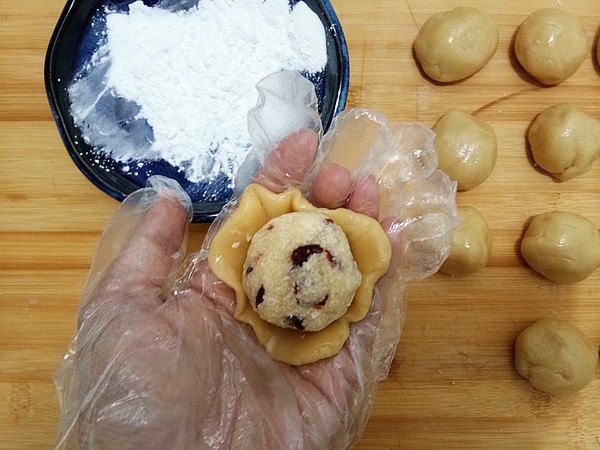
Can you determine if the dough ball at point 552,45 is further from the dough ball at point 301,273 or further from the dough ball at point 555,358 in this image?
the dough ball at point 301,273

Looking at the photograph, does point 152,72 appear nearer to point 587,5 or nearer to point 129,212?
point 129,212

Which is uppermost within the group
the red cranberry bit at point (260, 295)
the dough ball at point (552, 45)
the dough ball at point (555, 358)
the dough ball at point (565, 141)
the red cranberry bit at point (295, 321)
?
the dough ball at point (552, 45)

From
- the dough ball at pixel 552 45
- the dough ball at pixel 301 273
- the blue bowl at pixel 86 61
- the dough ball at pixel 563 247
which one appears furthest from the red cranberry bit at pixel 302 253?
the dough ball at pixel 552 45

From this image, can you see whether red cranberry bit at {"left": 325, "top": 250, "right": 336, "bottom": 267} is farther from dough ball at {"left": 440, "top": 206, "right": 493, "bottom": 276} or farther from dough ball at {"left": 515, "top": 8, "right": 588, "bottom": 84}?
dough ball at {"left": 515, "top": 8, "right": 588, "bottom": 84}

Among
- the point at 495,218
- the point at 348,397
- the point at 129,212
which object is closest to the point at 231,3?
the point at 129,212

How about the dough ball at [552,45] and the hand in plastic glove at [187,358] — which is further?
the dough ball at [552,45]

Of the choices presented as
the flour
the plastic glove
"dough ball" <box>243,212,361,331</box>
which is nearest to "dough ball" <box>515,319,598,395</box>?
the plastic glove

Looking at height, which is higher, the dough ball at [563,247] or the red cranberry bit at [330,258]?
the red cranberry bit at [330,258]
